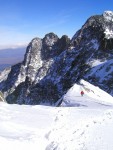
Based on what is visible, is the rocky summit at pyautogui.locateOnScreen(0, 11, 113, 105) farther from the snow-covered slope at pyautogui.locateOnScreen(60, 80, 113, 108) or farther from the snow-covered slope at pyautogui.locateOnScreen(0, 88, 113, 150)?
the snow-covered slope at pyautogui.locateOnScreen(0, 88, 113, 150)

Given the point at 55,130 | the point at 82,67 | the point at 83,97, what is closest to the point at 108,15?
the point at 82,67

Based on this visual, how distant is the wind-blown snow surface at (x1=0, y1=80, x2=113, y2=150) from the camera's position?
1550cm

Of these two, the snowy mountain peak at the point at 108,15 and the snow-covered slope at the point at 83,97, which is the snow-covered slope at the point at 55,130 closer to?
the snow-covered slope at the point at 83,97

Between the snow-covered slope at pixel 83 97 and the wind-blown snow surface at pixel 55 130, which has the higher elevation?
the wind-blown snow surface at pixel 55 130

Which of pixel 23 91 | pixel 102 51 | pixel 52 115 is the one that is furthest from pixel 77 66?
pixel 52 115

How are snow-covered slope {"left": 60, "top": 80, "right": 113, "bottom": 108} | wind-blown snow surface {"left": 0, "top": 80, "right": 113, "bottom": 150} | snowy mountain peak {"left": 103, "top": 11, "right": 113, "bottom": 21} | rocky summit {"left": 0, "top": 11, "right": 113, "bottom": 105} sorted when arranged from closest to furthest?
1. wind-blown snow surface {"left": 0, "top": 80, "right": 113, "bottom": 150}
2. snow-covered slope {"left": 60, "top": 80, "right": 113, "bottom": 108}
3. rocky summit {"left": 0, "top": 11, "right": 113, "bottom": 105}
4. snowy mountain peak {"left": 103, "top": 11, "right": 113, "bottom": 21}

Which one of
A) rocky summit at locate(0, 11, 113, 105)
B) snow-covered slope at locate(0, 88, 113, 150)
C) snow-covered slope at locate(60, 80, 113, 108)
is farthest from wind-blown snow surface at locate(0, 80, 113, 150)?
rocky summit at locate(0, 11, 113, 105)

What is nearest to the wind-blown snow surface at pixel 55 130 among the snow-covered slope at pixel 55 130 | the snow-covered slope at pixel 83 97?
the snow-covered slope at pixel 55 130

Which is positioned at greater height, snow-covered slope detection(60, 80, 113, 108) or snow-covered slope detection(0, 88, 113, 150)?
snow-covered slope detection(0, 88, 113, 150)

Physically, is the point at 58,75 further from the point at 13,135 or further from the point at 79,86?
the point at 13,135

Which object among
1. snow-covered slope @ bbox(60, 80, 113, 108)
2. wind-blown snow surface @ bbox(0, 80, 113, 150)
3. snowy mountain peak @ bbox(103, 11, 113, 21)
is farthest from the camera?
snowy mountain peak @ bbox(103, 11, 113, 21)

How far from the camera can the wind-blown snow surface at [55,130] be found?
1550 centimetres

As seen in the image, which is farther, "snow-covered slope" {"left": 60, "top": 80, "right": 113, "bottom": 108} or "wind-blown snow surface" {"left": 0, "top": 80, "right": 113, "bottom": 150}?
"snow-covered slope" {"left": 60, "top": 80, "right": 113, "bottom": 108}

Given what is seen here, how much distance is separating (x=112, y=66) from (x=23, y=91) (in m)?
80.4
